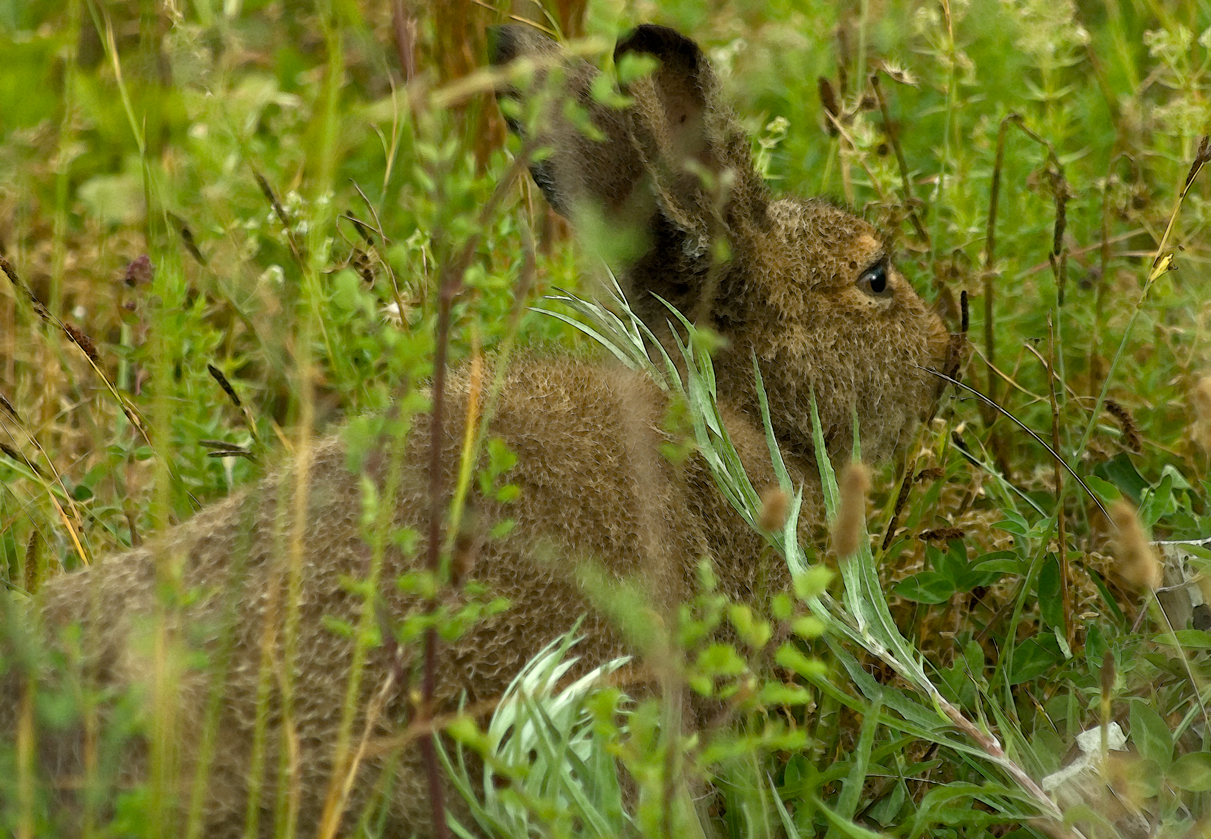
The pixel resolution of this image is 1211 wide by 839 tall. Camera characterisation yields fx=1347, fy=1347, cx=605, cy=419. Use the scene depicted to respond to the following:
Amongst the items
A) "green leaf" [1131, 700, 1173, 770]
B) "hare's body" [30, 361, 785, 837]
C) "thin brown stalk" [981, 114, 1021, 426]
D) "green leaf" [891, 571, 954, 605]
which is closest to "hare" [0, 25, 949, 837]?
"hare's body" [30, 361, 785, 837]

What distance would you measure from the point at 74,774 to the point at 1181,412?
9.90 feet

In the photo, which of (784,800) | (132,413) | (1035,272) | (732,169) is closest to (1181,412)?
(1035,272)

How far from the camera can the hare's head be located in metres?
3.04

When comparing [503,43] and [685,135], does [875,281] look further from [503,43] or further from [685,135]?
[503,43]

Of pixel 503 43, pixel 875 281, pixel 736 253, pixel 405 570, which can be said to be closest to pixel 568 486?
pixel 405 570

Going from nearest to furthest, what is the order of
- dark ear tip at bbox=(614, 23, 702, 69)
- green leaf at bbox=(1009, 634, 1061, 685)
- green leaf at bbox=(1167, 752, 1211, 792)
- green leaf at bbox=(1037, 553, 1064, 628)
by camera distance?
green leaf at bbox=(1167, 752, 1211, 792)
green leaf at bbox=(1009, 634, 1061, 685)
green leaf at bbox=(1037, 553, 1064, 628)
dark ear tip at bbox=(614, 23, 702, 69)

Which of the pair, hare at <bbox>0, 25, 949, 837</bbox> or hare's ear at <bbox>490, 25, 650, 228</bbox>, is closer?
hare at <bbox>0, 25, 949, 837</bbox>

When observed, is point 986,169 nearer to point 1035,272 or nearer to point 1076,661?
point 1035,272

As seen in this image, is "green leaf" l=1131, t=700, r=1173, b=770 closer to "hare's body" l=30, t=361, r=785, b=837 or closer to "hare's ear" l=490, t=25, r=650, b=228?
"hare's body" l=30, t=361, r=785, b=837

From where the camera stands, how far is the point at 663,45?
303 cm

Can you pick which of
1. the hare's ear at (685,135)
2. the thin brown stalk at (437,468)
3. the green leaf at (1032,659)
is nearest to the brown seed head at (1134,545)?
the thin brown stalk at (437,468)

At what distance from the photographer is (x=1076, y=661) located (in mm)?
2785

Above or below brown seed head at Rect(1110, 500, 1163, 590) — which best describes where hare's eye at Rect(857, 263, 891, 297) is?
below

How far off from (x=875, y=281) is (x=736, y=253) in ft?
1.65
